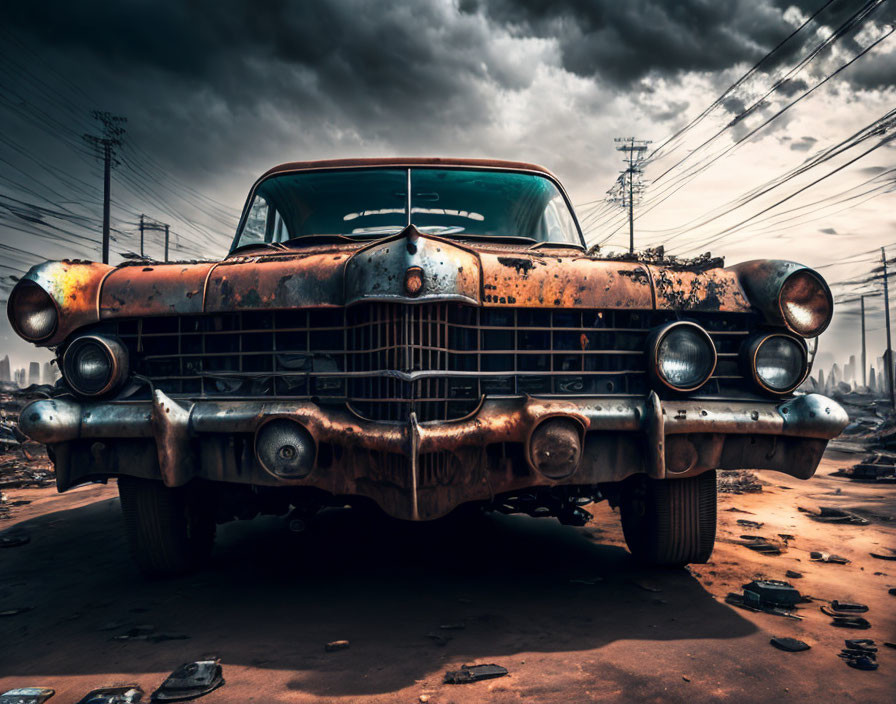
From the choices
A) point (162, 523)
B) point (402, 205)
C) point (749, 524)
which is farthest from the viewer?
point (749, 524)

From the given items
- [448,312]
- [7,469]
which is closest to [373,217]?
[448,312]

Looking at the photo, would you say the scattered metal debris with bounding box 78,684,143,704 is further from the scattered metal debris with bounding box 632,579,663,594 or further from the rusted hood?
the scattered metal debris with bounding box 632,579,663,594

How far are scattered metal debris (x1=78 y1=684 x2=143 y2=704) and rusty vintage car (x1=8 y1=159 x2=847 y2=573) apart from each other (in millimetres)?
814

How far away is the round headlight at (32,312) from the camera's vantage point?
8.63 ft

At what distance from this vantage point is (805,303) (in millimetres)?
2639

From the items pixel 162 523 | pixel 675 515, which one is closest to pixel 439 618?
pixel 675 515

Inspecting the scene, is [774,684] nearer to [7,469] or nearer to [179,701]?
[179,701]

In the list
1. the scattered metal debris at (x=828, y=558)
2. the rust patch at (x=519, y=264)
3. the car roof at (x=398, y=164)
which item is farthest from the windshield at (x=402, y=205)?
the scattered metal debris at (x=828, y=558)

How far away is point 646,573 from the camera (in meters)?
3.14

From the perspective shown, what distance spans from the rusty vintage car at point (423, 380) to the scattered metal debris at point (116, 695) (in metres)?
0.81

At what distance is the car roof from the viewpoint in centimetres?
370

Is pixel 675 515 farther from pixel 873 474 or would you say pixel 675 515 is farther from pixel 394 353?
pixel 873 474

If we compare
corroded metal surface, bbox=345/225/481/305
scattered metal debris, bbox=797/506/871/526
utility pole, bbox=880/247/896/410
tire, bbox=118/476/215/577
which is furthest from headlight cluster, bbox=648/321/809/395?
utility pole, bbox=880/247/896/410

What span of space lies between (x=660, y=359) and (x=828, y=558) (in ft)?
7.37
